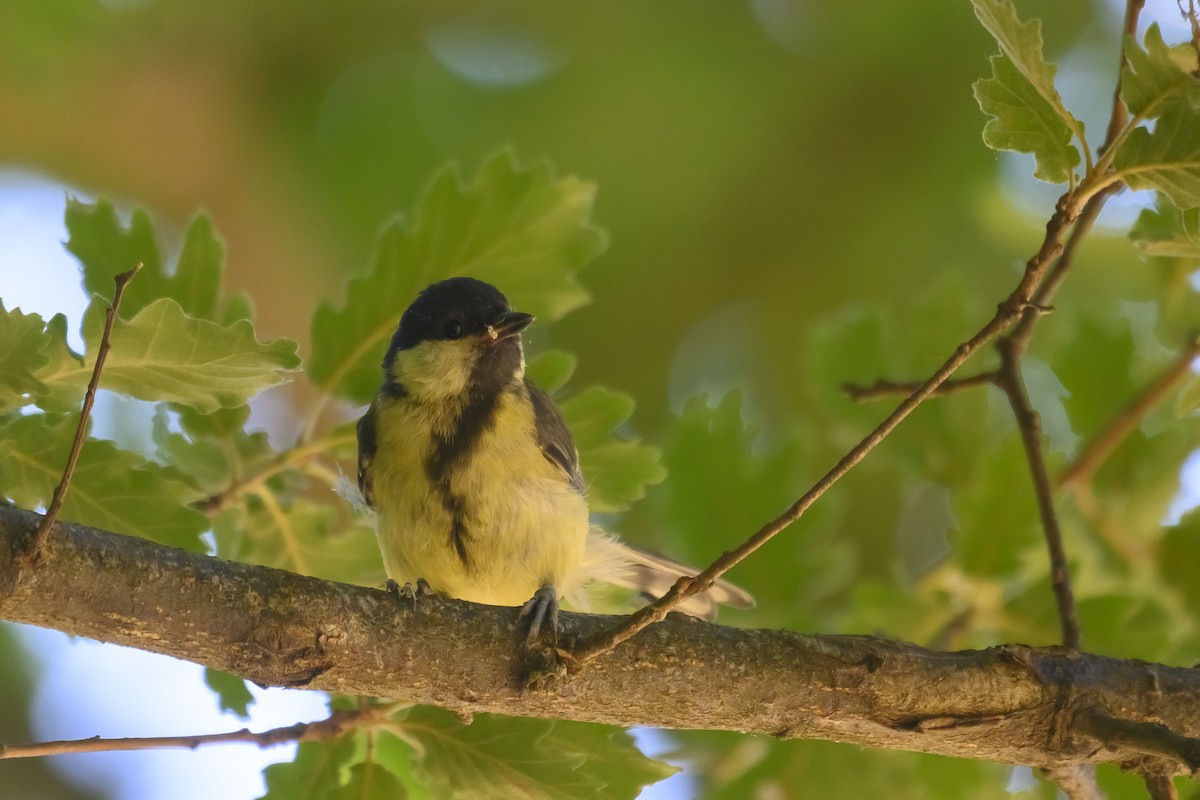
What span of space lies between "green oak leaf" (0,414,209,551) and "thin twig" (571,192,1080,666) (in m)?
0.78

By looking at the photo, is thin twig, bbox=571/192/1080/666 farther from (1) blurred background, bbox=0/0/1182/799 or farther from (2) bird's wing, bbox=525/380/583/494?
(1) blurred background, bbox=0/0/1182/799

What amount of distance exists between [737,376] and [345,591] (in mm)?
3990

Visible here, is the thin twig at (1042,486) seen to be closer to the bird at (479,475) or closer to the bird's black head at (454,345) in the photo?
the bird at (479,475)

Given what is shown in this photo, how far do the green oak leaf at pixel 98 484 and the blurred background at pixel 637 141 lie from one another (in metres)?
3.14

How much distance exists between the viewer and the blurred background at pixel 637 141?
17.4 feet

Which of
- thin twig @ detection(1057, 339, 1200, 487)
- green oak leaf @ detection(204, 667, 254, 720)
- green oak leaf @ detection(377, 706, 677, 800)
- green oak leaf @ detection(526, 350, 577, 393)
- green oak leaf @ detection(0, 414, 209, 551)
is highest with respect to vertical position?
thin twig @ detection(1057, 339, 1200, 487)

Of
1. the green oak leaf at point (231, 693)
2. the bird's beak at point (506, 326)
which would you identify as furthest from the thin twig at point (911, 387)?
the green oak leaf at point (231, 693)

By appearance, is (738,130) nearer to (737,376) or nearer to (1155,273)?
(737,376)

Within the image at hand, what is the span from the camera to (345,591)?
6.15 ft

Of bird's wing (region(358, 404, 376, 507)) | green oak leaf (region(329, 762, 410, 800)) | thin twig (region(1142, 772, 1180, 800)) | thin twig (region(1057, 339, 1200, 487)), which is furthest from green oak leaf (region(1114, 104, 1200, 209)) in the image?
bird's wing (region(358, 404, 376, 507))

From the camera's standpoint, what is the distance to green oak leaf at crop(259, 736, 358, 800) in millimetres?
2127

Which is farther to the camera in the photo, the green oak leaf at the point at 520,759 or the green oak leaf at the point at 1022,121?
the green oak leaf at the point at 520,759

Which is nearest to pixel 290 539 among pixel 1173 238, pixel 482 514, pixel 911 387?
pixel 482 514

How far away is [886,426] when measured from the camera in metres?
1.64
